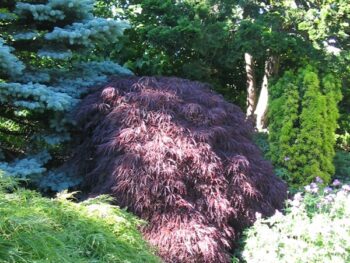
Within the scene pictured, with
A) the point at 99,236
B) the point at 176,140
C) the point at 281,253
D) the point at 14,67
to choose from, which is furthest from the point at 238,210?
the point at 14,67

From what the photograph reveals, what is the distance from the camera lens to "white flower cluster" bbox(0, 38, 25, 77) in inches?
139

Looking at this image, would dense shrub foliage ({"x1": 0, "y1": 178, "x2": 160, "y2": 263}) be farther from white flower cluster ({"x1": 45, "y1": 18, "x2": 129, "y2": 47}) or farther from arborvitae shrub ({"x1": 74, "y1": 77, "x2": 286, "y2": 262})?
white flower cluster ({"x1": 45, "y1": 18, "x2": 129, "y2": 47})

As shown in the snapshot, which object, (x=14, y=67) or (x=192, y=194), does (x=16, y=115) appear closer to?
(x=14, y=67)

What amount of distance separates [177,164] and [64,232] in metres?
1.36

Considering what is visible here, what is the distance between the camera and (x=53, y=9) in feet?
13.5

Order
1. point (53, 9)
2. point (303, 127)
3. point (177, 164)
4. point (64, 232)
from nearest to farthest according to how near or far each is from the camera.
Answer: point (64, 232) < point (177, 164) < point (53, 9) < point (303, 127)

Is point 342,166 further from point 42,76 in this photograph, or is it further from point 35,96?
point 35,96

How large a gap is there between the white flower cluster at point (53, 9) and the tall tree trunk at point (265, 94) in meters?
4.32

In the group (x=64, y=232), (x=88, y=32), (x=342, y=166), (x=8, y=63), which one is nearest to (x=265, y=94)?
(x=342, y=166)

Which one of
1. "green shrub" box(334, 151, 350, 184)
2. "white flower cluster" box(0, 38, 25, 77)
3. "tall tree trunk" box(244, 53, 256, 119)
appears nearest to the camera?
"white flower cluster" box(0, 38, 25, 77)

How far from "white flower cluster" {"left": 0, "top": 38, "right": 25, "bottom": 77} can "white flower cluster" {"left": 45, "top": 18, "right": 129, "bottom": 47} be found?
43cm

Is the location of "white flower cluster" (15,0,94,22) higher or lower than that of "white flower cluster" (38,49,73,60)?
higher

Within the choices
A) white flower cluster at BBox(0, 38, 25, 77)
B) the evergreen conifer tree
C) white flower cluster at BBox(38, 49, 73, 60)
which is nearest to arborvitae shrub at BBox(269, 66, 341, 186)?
the evergreen conifer tree

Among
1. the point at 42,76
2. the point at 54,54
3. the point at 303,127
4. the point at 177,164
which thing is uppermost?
the point at 54,54
